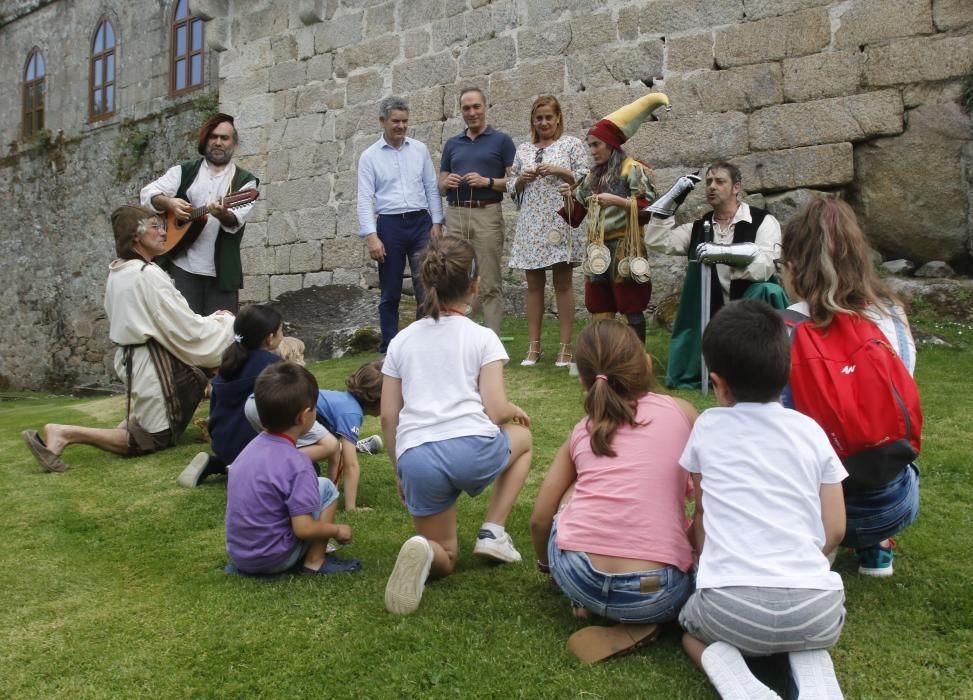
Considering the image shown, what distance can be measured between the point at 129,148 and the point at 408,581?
39.2 feet

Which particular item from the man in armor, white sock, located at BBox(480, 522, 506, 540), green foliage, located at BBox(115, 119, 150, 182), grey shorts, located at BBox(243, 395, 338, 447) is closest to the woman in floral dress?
the man in armor

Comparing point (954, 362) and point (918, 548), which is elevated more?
point (954, 362)

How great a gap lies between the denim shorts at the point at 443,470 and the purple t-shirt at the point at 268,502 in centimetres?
34

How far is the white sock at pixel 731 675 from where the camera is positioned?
206cm

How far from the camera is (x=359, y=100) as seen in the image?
31.8 ft

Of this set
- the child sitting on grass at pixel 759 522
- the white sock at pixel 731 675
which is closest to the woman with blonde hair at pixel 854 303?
the child sitting on grass at pixel 759 522

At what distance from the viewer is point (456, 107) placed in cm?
889

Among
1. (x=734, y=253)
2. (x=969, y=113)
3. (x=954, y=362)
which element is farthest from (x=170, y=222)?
(x=969, y=113)

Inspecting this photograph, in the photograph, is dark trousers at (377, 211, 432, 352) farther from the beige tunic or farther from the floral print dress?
the beige tunic

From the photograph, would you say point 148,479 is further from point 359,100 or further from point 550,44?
point 359,100

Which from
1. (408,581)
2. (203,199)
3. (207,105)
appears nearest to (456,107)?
(203,199)

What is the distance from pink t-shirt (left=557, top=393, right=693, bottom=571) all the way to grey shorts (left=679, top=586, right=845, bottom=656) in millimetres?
278

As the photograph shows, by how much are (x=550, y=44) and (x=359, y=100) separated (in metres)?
2.43

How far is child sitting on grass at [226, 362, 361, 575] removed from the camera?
2986 millimetres
